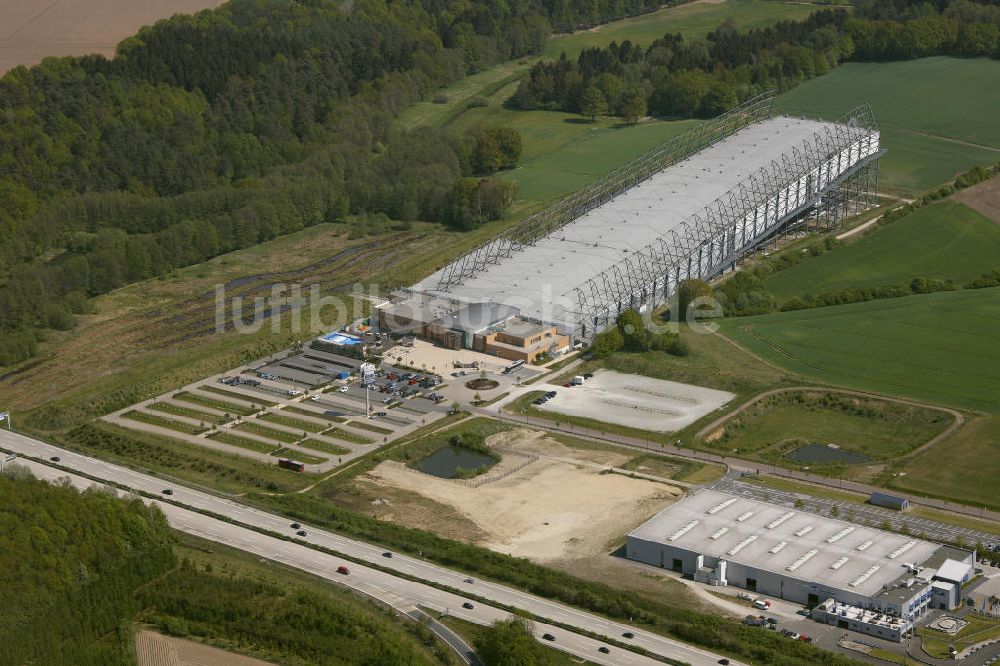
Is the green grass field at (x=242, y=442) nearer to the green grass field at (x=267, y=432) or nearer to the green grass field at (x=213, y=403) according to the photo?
the green grass field at (x=267, y=432)

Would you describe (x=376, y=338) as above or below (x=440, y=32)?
below

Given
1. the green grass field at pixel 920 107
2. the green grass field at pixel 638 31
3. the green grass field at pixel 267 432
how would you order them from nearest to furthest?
the green grass field at pixel 267 432, the green grass field at pixel 920 107, the green grass field at pixel 638 31

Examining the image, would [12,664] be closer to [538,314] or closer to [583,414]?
[583,414]

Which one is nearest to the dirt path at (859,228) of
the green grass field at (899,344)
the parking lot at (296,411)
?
the green grass field at (899,344)

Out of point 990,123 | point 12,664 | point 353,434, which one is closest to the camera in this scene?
point 12,664

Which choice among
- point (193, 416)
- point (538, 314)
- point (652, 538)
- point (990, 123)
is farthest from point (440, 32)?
point (652, 538)

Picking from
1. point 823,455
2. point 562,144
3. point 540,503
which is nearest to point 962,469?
point 823,455

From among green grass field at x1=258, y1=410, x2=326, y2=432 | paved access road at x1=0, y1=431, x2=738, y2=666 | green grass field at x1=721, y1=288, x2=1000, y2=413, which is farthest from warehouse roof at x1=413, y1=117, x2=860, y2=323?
paved access road at x1=0, y1=431, x2=738, y2=666
